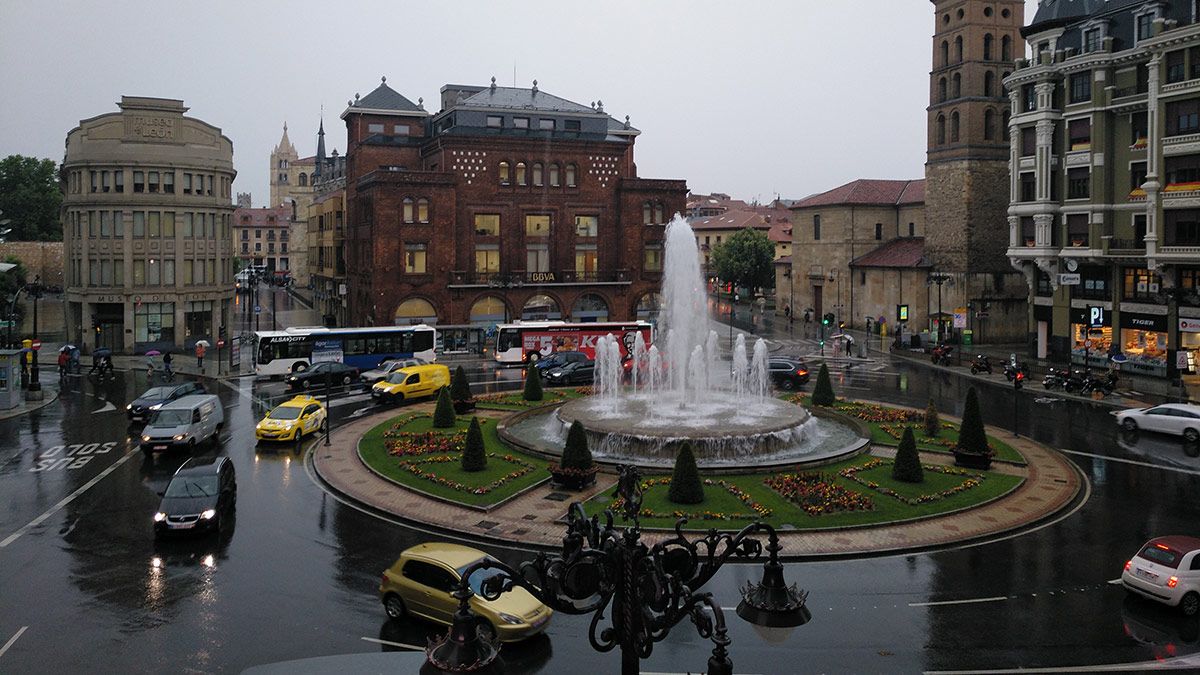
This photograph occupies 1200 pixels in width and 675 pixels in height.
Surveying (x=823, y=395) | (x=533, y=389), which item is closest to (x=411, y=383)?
(x=533, y=389)

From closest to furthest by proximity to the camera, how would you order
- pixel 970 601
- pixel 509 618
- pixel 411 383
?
pixel 509 618
pixel 970 601
pixel 411 383

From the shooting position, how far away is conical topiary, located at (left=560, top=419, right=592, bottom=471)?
1046 inches

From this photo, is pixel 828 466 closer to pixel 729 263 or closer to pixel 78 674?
pixel 78 674

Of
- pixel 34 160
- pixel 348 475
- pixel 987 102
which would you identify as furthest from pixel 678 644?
pixel 34 160

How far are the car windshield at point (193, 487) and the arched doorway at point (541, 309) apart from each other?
153 ft

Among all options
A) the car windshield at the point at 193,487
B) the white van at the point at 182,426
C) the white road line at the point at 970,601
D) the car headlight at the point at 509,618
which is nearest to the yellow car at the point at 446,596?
the car headlight at the point at 509,618

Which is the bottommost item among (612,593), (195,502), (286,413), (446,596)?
(446,596)

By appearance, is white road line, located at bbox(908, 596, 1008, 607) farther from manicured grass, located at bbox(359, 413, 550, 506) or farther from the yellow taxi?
the yellow taxi

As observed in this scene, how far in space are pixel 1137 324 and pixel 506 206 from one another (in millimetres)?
42919

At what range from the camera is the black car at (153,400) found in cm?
3731

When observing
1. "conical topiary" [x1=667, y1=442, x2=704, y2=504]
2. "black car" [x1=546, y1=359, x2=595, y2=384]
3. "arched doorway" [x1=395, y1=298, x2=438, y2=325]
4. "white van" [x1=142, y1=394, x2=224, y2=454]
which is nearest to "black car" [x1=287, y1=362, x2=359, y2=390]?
"white van" [x1=142, y1=394, x2=224, y2=454]

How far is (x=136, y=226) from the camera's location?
6419 cm

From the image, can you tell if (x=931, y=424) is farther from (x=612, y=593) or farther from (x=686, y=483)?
(x=612, y=593)

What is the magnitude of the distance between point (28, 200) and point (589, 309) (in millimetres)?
73999
